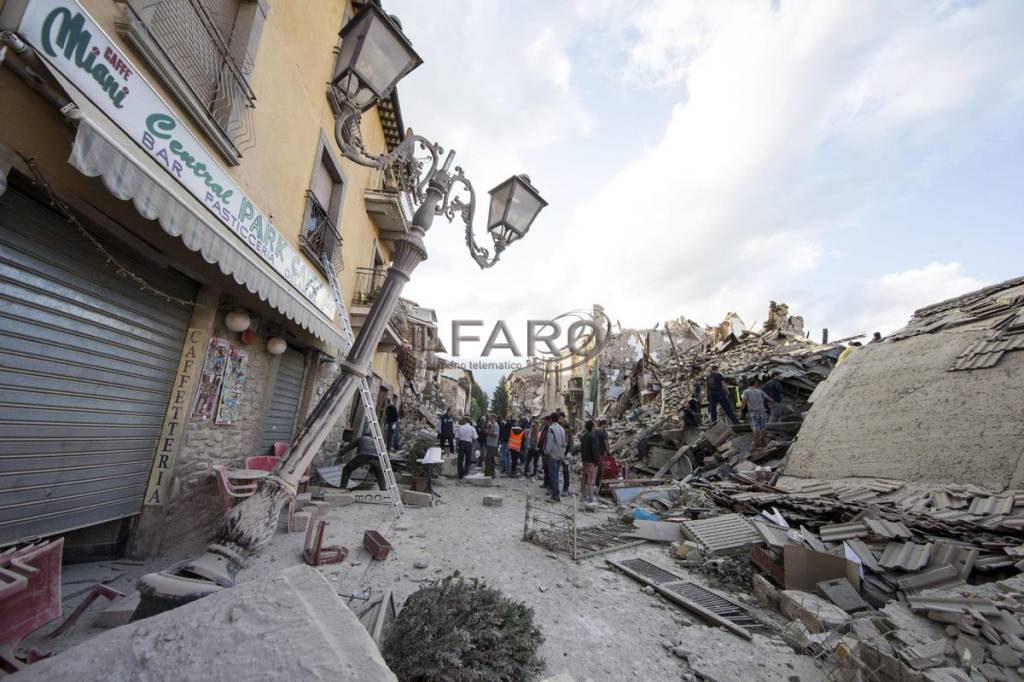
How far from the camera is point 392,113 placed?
1033 cm

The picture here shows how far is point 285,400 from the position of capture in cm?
736

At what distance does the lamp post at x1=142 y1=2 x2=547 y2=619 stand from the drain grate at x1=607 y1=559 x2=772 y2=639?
11.9 ft

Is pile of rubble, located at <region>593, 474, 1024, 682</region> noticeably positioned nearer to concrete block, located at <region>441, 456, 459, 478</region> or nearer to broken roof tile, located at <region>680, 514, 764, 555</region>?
broken roof tile, located at <region>680, 514, 764, 555</region>

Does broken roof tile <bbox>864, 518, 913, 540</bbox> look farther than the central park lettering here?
Yes

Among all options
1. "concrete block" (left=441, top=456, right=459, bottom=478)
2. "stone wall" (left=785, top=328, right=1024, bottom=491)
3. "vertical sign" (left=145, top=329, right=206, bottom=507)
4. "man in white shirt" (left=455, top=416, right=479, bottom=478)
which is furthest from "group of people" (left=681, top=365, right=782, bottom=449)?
"vertical sign" (left=145, top=329, right=206, bottom=507)

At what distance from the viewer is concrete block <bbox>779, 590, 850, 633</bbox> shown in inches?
125

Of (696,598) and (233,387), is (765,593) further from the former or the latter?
(233,387)

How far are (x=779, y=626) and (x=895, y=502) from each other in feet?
10.1

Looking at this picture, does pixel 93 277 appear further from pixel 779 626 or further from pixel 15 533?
pixel 779 626

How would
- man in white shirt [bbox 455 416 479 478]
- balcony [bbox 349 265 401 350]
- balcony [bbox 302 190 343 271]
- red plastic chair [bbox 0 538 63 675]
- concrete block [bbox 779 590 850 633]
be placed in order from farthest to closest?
man in white shirt [bbox 455 416 479 478]
balcony [bbox 349 265 401 350]
balcony [bbox 302 190 343 271]
concrete block [bbox 779 590 850 633]
red plastic chair [bbox 0 538 63 675]

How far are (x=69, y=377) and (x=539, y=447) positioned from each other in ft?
28.3

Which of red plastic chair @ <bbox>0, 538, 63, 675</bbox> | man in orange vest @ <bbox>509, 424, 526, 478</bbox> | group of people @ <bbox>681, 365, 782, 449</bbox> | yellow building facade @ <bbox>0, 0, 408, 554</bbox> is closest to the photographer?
red plastic chair @ <bbox>0, 538, 63, 675</bbox>

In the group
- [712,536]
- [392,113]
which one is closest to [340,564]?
[712,536]

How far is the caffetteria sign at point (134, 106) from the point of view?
2673 millimetres
